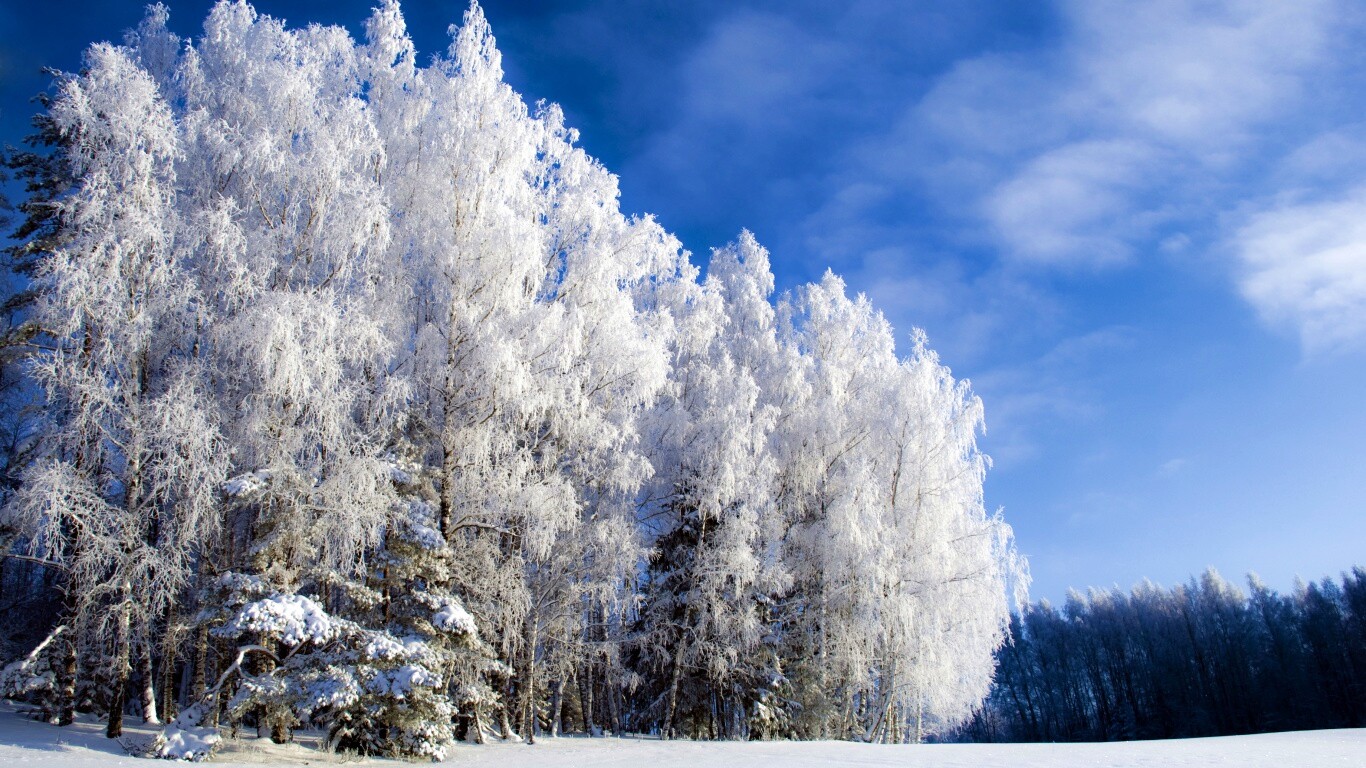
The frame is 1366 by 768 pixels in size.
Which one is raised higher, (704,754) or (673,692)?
(673,692)

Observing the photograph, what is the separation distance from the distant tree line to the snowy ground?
29.0 metres

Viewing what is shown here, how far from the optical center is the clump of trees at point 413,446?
1027 cm

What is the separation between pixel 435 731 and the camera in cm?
1040

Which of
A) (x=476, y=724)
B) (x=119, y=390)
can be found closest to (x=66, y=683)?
(x=119, y=390)

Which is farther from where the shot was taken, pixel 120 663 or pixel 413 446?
pixel 413 446

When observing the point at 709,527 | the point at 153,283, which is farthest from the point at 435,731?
the point at 709,527

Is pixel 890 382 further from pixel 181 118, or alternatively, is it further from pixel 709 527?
pixel 181 118

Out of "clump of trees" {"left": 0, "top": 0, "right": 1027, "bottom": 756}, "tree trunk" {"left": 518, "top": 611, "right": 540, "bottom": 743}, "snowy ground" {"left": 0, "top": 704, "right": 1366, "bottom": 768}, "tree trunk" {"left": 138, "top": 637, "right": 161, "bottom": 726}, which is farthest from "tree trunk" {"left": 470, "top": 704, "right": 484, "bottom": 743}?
"tree trunk" {"left": 138, "top": 637, "right": 161, "bottom": 726}

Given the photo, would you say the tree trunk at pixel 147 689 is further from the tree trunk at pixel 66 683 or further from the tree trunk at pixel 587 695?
the tree trunk at pixel 587 695

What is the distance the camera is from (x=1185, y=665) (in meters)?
51.8

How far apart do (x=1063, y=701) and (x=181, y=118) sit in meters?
67.1

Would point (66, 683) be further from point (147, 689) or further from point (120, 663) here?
point (120, 663)

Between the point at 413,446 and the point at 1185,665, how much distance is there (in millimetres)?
58209

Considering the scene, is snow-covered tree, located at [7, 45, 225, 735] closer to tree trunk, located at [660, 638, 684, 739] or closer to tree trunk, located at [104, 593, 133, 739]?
tree trunk, located at [104, 593, 133, 739]
